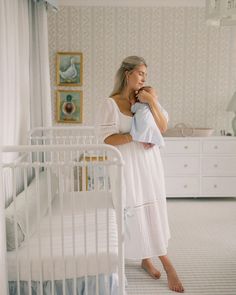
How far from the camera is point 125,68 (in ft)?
8.21

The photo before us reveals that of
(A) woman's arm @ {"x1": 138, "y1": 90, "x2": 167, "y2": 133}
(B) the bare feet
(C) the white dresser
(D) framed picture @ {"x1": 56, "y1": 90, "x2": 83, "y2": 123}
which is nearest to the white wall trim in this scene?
(D) framed picture @ {"x1": 56, "y1": 90, "x2": 83, "y2": 123}

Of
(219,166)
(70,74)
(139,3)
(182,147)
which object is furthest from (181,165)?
(139,3)

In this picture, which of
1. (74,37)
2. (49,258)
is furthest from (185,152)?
(49,258)

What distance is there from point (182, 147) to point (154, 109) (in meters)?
2.06

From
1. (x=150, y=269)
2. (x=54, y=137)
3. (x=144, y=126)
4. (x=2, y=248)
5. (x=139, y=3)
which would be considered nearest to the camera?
(x=2, y=248)

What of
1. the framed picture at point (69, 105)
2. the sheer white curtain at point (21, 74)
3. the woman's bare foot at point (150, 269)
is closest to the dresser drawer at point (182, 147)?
the framed picture at point (69, 105)

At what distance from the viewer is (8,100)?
253cm

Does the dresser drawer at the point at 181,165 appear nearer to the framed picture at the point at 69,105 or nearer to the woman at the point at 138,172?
Result: the framed picture at the point at 69,105

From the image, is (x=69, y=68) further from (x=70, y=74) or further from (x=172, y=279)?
(x=172, y=279)

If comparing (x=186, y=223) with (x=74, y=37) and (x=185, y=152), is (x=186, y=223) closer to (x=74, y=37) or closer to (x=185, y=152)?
(x=185, y=152)

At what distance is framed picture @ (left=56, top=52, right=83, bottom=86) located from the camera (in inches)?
184

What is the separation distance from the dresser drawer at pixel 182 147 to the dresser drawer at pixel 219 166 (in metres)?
0.17

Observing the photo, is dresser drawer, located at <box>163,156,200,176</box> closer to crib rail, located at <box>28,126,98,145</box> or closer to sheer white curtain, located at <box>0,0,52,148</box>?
crib rail, located at <box>28,126,98,145</box>

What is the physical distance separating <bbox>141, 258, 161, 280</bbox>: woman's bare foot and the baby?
2.75ft
